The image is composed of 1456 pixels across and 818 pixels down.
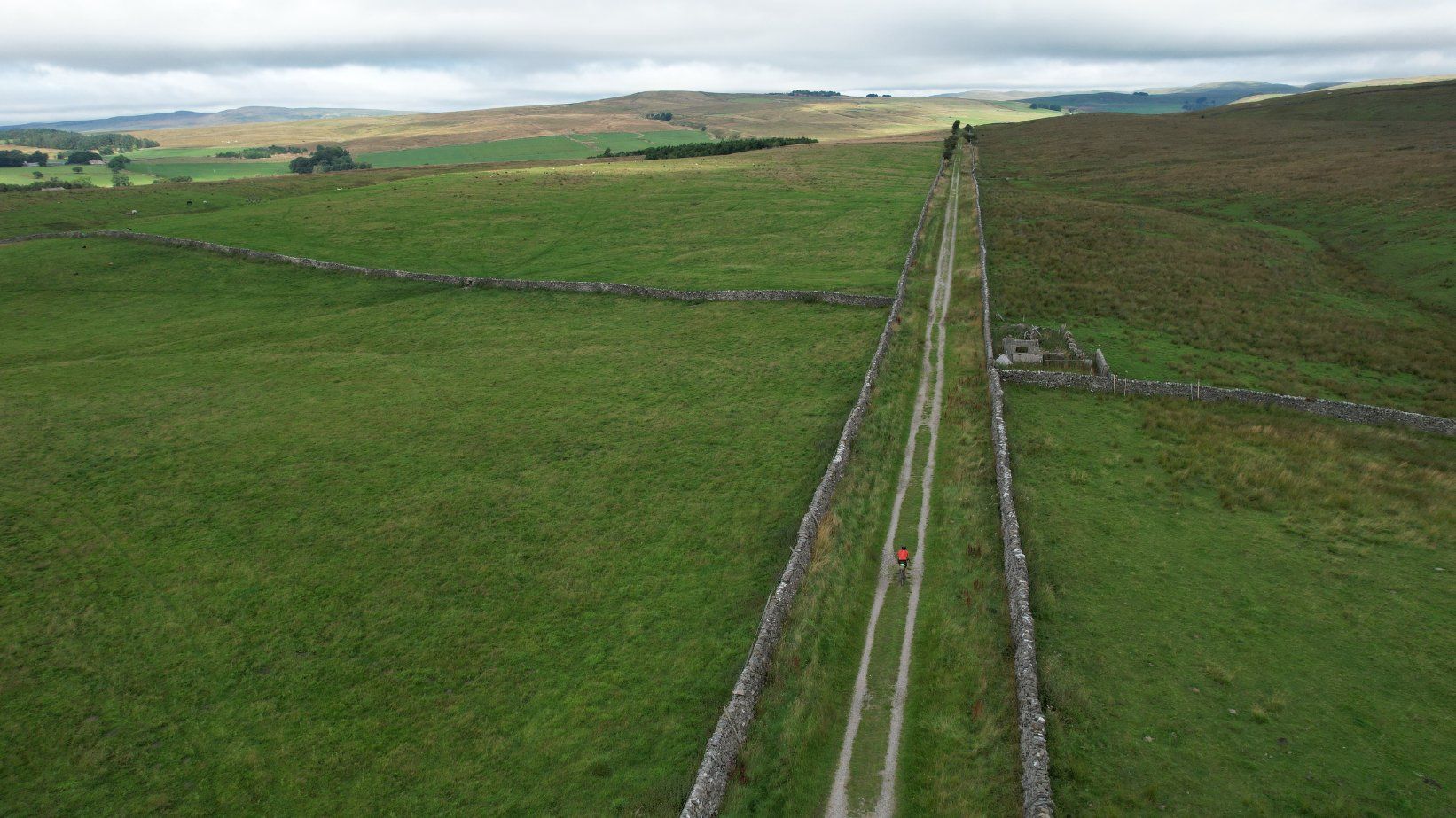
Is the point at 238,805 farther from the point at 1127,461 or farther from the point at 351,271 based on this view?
the point at 351,271

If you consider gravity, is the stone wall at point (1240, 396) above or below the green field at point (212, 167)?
below

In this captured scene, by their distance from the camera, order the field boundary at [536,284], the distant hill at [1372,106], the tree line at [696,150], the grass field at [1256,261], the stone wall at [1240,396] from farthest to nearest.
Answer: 1. the tree line at [696,150]
2. the distant hill at [1372,106]
3. the field boundary at [536,284]
4. the grass field at [1256,261]
5. the stone wall at [1240,396]

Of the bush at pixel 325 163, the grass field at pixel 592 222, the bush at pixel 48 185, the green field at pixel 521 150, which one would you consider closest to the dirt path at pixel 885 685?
the grass field at pixel 592 222

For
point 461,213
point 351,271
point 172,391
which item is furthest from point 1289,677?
point 461,213

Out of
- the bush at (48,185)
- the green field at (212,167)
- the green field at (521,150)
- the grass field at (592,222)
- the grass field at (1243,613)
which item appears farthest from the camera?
the green field at (521,150)

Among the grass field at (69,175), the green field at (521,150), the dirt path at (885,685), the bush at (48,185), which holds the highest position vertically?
the green field at (521,150)

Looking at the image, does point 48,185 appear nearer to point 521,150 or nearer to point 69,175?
point 69,175

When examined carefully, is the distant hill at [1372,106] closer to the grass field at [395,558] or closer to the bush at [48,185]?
the grass field at [395,558]
